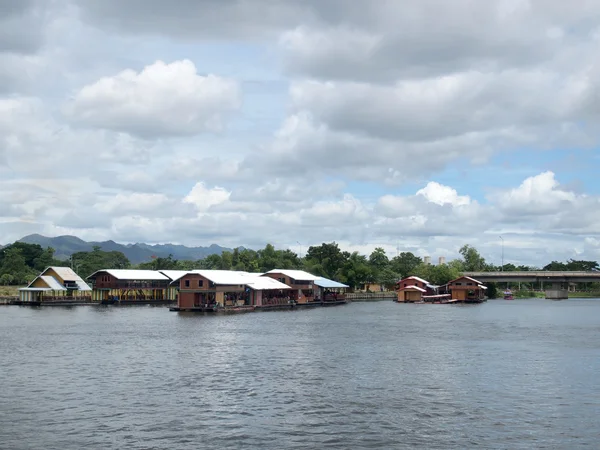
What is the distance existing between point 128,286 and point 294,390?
10767 cm

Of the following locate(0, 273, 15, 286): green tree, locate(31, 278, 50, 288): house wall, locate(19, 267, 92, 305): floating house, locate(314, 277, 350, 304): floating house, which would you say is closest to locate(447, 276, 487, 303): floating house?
locate(314, 277, 350, 304): floating house

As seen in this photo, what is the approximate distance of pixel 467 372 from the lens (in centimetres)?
4856

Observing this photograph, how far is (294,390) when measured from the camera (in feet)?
136

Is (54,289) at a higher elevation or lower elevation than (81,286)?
lower

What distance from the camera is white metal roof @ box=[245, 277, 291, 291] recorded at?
412 ft

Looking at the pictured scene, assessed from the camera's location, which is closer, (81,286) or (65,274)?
(65,274)

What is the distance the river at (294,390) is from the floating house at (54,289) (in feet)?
212

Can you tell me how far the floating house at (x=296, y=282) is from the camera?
147 meters

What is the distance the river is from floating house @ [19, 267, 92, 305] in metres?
64.6

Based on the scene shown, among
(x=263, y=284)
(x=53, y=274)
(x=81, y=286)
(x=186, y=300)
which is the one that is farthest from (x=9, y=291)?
(x=263, y=284)

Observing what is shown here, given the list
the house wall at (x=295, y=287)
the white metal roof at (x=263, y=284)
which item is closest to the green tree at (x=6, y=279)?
the house wall at (x=295, y=287)

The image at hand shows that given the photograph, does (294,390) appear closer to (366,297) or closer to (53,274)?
(53,274)

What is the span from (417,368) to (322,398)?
13923 mm

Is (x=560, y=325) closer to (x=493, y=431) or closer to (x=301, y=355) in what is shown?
(x=301, y=355)
